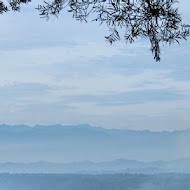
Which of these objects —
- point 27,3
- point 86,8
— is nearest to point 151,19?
point 86,8

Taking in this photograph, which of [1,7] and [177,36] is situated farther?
[1,7]

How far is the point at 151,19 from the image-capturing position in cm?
1306

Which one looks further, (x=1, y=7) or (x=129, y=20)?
(x=1, y=7)

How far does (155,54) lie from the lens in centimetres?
1311

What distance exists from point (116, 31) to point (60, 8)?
1.20 metres

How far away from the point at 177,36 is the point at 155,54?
0.56 m

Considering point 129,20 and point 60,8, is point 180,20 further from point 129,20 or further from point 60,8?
point 60,8

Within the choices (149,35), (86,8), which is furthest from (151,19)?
(86,8)

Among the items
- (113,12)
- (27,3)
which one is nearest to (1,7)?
(27,3)

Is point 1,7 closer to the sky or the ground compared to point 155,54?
closer to the sky

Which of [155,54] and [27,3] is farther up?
[27,3]

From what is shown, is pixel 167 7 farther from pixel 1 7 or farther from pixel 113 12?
pixel 1 7

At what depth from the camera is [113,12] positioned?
1296 cm

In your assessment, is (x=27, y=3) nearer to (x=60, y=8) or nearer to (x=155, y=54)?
(x=60, y=8)
